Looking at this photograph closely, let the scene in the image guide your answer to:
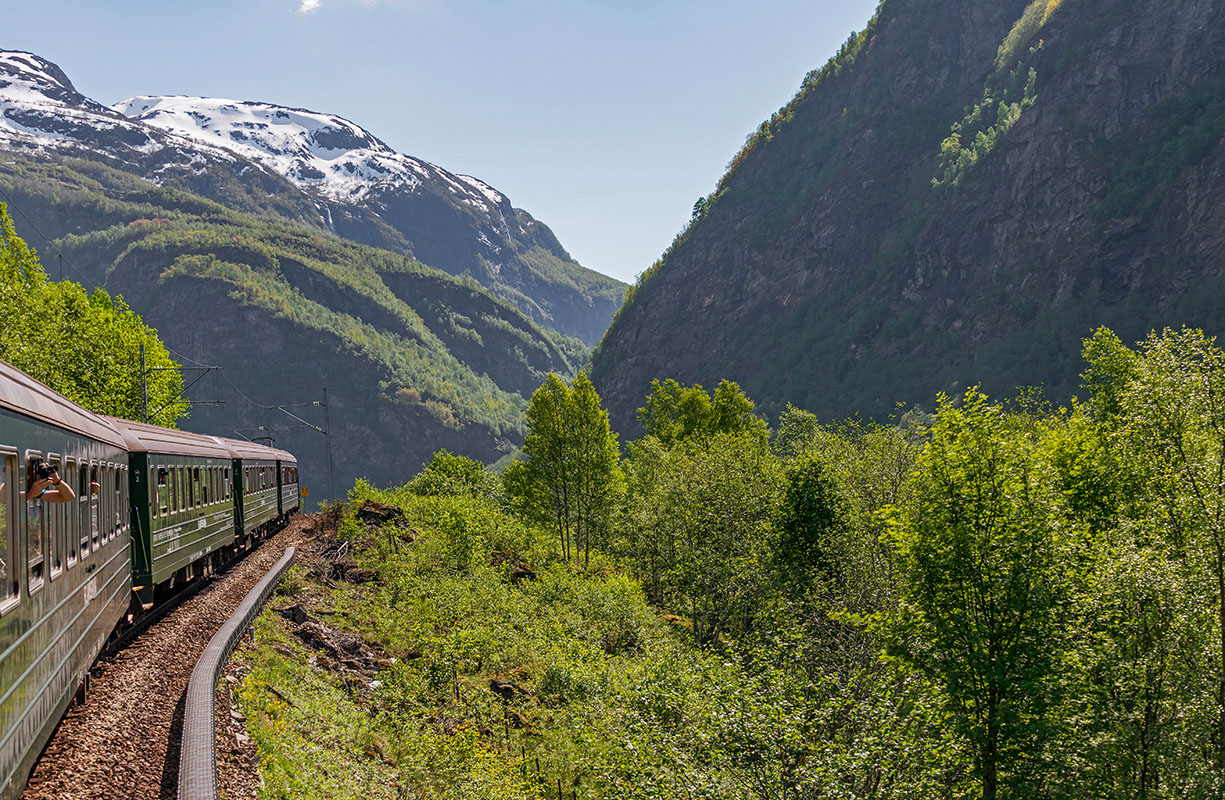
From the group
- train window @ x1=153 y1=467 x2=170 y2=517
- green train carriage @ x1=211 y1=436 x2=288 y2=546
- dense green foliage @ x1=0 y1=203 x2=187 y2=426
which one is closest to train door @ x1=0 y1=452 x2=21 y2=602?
train window @ x1=153 y1=467 x2=170 y2=517

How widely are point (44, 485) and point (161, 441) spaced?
9.10m

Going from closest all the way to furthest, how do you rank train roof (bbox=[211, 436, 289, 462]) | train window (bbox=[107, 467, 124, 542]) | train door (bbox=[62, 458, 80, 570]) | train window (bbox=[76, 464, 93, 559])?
train door (bbox=[62, 458, 80, 570]) < train window (bbox=[76, 464, 93, 559]) < train window (bbox=[107, 467, 124, 542]) < train roof (bbox=[211, 436, 289, 462])

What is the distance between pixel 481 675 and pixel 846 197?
539 feet

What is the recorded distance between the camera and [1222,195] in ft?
323

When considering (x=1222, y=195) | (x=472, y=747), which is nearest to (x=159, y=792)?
(x=472, y=747)

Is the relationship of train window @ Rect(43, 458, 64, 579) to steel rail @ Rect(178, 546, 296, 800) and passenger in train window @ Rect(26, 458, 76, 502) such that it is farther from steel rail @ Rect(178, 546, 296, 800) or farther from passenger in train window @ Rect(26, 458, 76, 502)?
steel rail @ Rect(178, 546, 296, 800)

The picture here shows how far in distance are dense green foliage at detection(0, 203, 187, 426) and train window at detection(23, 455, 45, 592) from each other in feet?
75.7

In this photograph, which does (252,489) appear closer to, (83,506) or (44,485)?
(83,506)

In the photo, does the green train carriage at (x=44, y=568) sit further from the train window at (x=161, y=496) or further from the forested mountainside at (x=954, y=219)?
the forested mountainside at (x=954, y=219)

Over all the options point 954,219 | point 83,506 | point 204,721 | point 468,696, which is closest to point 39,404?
point 83,506

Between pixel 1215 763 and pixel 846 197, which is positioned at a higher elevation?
pixel 846 197

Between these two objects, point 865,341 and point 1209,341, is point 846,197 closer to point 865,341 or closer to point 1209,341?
point 865,341

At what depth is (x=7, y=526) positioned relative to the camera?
6.28 meters

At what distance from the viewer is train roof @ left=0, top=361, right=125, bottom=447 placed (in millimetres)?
6531
